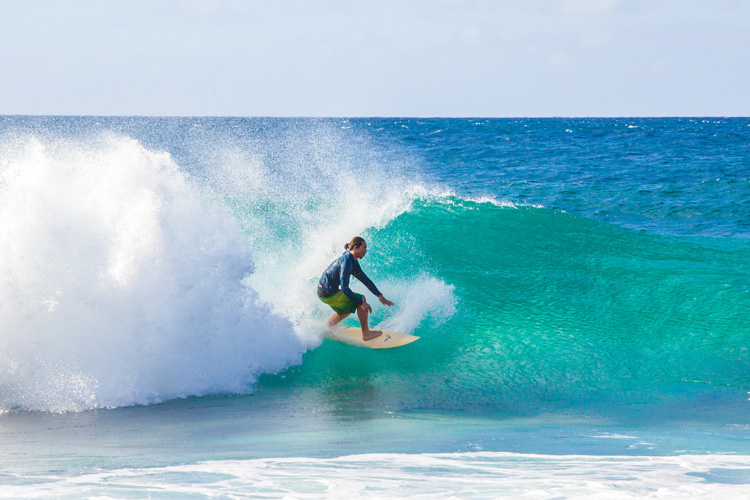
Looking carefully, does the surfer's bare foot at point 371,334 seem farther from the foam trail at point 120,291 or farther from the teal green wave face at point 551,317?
the foam trail at point 120,291

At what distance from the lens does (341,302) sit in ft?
26.3

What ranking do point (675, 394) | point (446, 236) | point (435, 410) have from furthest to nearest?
point (446, 236)
point (675, 394)
point (435, 410)

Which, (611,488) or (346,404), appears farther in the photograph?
(346,404)

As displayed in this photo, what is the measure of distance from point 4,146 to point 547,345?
287 inches

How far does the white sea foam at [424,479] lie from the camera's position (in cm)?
445

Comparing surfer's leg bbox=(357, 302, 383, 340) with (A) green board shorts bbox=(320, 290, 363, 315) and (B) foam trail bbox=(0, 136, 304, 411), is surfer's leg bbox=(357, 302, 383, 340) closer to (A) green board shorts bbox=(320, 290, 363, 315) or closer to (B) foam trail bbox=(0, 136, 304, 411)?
(A) green board shorts bbox=(320, 290, 363, 315)

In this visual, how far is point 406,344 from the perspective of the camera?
8266mm

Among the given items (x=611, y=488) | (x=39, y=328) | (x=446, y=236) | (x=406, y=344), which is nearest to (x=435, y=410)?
(x=406, y=344)

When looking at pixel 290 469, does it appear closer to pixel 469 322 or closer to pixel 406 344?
pixel 406 344

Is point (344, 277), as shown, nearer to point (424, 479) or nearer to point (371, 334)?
point (371, 334)

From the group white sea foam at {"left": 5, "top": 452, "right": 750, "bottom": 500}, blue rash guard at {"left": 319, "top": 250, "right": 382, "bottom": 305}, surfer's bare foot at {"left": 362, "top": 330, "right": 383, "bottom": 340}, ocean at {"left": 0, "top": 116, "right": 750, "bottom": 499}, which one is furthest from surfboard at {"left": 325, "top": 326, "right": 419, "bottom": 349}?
white sea foam at {"left": 5, "top": 452, "right": 750, "bottom": 500}

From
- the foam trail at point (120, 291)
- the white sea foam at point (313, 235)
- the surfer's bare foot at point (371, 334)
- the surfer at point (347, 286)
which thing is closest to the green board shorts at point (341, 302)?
the surfer at point (347, 286)

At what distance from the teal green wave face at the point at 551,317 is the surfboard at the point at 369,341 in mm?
110

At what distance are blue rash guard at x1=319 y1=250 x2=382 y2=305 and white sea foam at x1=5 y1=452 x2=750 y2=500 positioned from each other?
2.77 meters
